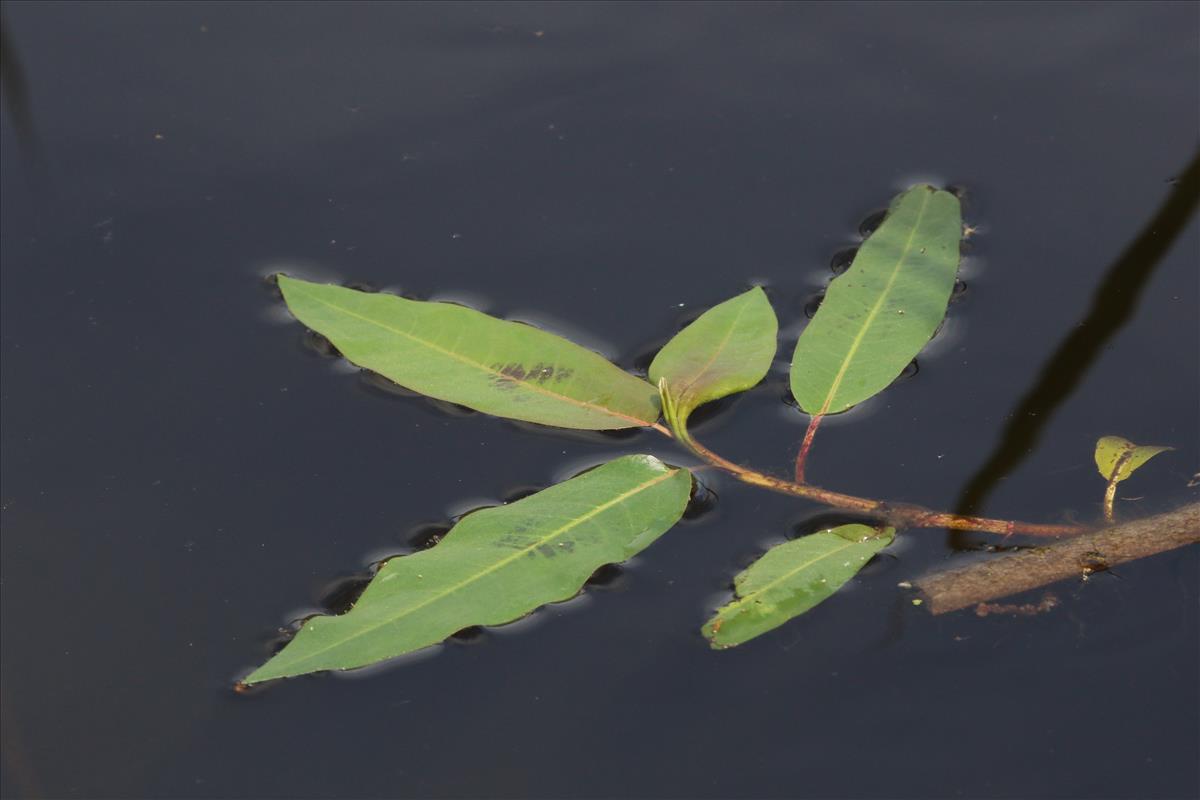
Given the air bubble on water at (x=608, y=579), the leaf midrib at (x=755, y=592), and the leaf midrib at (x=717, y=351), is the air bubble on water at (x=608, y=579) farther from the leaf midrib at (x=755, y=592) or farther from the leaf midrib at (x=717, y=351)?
the leaf midrib at (x=717, y=351)

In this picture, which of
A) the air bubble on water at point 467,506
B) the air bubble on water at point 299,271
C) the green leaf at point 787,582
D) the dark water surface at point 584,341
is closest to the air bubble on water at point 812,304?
the dark water surface at point 584,341

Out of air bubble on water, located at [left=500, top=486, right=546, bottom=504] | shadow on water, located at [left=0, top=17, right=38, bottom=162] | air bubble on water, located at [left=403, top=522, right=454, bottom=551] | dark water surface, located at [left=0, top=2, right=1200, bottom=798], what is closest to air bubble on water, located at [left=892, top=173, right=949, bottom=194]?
dark water surface, located at [left=0, top=2, right=1200, bottom=798]

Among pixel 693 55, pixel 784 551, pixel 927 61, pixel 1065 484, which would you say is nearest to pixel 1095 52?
pixel 927 61

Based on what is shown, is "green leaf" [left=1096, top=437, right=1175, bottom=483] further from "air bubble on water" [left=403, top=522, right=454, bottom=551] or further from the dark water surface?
"air bubble on water" [left=403, top=522, right=454, bottom=551]

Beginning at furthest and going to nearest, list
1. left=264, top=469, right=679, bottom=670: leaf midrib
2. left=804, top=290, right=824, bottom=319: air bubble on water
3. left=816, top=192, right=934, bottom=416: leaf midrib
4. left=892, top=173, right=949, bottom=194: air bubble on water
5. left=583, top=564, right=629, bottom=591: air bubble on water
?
left=892, top=173, right=949, bottom=194: air bubble on water, left=804, top=290, right=824, bottom=319: air bubble on water, left=816, top=192, right=934, bottom=416: leaf midrib, left=583, top=564, right=629, bottom=591: air bubble on water, left=264, top=469, right=679, bottom=670: leaf midrib

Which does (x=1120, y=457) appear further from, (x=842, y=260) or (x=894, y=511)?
(x=842, y=260)

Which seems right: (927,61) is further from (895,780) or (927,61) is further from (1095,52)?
(895,780)
